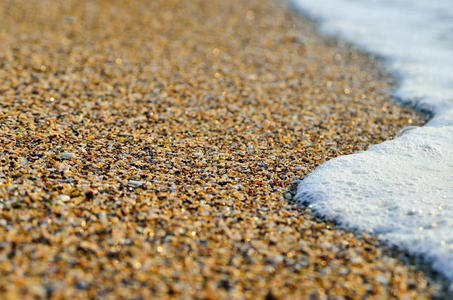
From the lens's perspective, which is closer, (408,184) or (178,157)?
(408,184)

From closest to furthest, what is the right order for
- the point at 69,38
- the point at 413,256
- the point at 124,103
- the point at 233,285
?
the point at 233,285 < the point at 413,256 < the point at 124,103 < the point at 69,38

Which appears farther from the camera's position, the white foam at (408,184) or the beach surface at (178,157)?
the white foam at (408,184)

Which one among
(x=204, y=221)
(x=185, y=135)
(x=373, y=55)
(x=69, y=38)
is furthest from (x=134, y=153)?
(x=373, y=55)

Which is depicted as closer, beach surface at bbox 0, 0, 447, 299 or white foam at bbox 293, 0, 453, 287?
beach surface at bbox 0, 0, 447, 299

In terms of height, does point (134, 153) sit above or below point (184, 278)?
above

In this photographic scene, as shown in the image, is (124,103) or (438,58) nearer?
(124,103)

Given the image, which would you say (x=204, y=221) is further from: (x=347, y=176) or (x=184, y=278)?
(x=347, y=176)

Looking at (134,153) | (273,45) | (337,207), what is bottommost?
(134,153)

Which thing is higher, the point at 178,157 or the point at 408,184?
the point at 408,184
